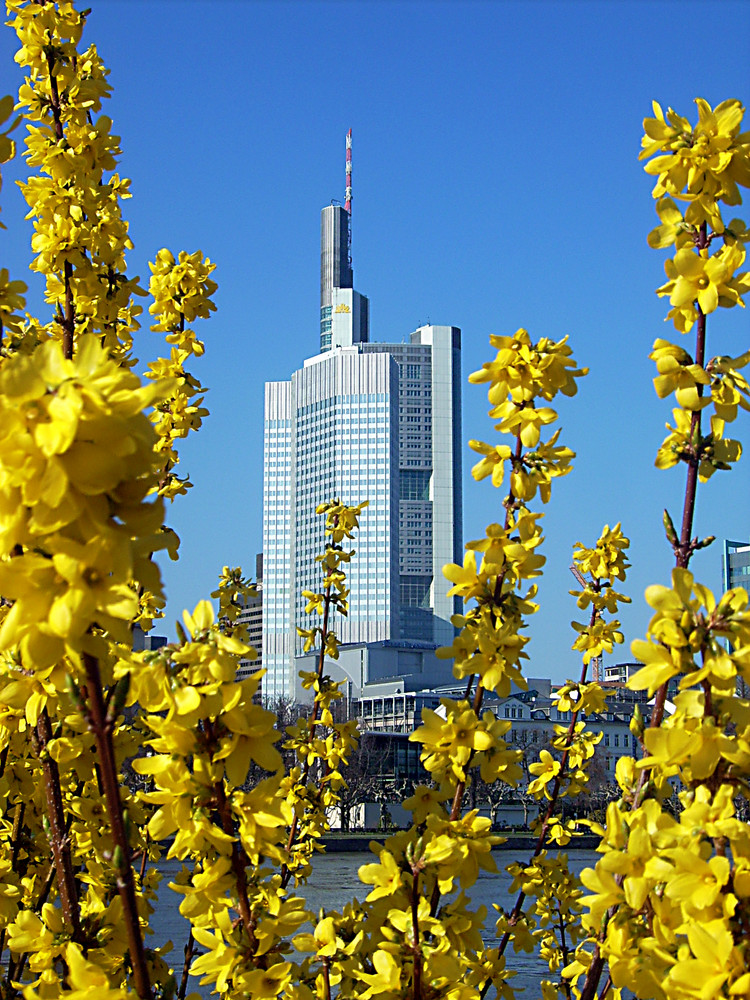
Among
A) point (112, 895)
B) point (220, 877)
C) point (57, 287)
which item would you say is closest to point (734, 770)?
point (220, 877)

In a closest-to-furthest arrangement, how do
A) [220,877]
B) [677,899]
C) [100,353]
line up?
[100,353], [677,899], [220,877]

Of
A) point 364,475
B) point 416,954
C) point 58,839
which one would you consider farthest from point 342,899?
point 364,475

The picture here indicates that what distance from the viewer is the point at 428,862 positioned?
218cm

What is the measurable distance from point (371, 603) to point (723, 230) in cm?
13264

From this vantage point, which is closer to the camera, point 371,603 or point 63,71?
point 63,71

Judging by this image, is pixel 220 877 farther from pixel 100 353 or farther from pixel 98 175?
pixel 98 175

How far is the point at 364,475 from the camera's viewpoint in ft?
461

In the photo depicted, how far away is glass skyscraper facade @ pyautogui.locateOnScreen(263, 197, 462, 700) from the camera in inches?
5276

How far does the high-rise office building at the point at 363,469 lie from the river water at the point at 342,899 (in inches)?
3370

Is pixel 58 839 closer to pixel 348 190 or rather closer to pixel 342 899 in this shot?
pixel 342 899

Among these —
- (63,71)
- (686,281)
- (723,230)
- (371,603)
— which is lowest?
(371,603)

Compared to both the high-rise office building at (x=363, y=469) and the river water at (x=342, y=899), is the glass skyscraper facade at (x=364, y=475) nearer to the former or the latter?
the high-rise office building at (x=363, y=469)

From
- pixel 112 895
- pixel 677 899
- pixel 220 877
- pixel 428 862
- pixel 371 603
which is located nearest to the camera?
pixel 677 899

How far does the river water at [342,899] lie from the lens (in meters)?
9.92
